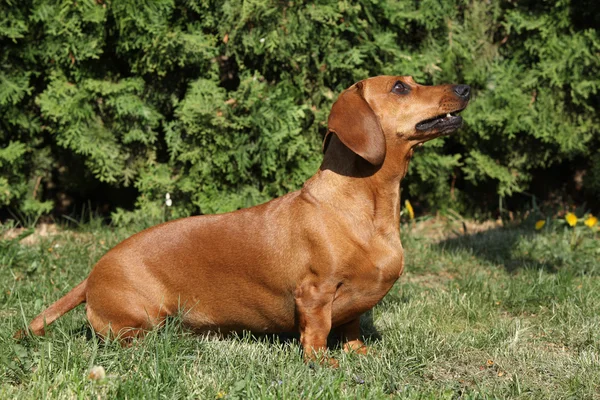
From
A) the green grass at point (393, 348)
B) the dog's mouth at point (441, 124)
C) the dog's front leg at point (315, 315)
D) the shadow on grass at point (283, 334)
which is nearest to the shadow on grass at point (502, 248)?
the green grass at point (393, 348)

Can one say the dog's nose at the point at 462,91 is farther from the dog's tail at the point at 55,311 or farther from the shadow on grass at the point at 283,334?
the dog's tail at the point at 55,311

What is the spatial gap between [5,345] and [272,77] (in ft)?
11.1

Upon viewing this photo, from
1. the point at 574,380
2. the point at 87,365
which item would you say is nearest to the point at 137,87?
the point at 87,365

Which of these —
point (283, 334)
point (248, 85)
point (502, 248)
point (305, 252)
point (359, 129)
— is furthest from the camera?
point (248, 85)

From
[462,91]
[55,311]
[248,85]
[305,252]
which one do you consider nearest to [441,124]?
[462,91]

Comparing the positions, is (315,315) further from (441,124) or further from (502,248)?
(502,248)

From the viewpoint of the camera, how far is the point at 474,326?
157 inches

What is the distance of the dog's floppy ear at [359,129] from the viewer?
3258mm

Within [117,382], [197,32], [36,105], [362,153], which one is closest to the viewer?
[117,382]

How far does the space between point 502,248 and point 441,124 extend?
2318mm

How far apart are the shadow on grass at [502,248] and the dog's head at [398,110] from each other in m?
1.84

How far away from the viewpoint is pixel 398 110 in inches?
137

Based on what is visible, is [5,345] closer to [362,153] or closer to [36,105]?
[362,153]

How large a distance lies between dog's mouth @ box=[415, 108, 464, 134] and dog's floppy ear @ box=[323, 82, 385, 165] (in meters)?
0.27
